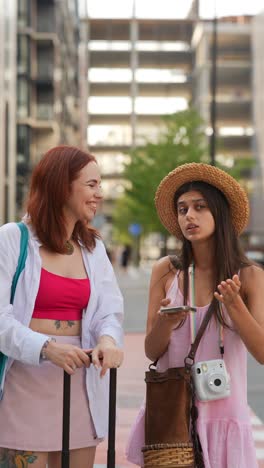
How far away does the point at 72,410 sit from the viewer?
322 centimetres

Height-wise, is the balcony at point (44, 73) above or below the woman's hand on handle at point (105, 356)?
above

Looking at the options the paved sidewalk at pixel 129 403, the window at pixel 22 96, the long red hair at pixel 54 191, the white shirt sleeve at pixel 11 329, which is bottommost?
the paved sidewalk at pixel 129 403

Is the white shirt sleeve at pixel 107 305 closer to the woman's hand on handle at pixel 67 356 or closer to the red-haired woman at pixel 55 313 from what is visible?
the red-haired woman at pixel 55 313

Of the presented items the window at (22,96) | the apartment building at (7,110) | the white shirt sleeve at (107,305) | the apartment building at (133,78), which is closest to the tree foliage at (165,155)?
the apartment building at (7,110)

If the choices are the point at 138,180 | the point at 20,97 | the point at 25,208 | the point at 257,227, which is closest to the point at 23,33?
the point at 20,97

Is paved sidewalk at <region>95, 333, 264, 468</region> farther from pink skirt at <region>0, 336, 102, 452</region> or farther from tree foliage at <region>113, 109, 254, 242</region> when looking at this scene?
tree foliage at <region>113, 109, 254, 242</region>

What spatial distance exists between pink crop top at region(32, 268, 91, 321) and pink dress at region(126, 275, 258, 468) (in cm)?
34

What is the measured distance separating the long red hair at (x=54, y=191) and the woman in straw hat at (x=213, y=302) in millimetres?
391

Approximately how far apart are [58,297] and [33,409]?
0.37 m

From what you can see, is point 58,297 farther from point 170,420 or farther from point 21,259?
point 170,420

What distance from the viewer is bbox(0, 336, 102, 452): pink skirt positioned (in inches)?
125

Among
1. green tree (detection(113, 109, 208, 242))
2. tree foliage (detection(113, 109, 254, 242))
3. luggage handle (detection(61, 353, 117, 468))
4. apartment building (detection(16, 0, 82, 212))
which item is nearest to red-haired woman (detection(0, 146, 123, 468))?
luggage handle (detection(61, 353, 117, 468))

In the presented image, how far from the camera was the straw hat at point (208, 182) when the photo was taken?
3.42 metres

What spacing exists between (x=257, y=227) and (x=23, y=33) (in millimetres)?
35027
